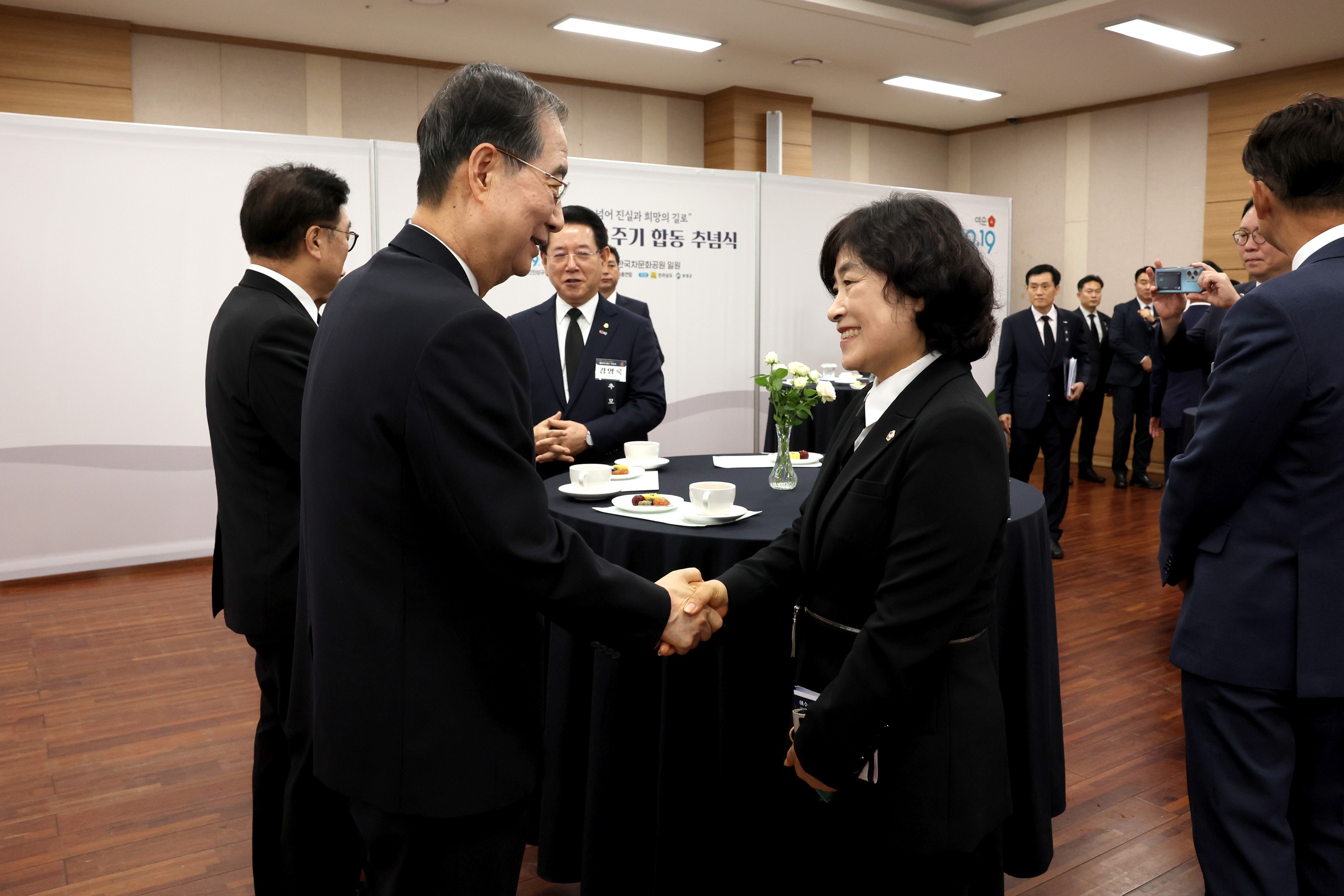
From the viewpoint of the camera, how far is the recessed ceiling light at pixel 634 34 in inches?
291

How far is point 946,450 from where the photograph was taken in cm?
140

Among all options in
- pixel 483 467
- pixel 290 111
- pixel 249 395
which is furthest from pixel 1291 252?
pixel 290 111

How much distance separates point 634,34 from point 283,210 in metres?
6.16

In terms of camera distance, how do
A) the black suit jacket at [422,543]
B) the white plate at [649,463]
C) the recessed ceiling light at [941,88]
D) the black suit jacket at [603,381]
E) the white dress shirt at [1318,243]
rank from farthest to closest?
the recessed ceiling light at [941,88] → the black suit jacket at [603,381] → the white plate at [649,463] → the white dress shirt at [1318,243] → the black suit jacket at [422,543]

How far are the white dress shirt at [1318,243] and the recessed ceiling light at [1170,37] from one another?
21.5 feet

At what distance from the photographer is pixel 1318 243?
177cm

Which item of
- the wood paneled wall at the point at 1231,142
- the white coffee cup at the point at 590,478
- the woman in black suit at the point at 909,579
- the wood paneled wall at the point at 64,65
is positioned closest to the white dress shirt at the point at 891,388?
the woman in black suit at the point at 909,579

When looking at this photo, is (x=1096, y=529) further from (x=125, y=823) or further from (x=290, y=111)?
(x=290, y=111)

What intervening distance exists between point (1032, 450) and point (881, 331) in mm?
5055

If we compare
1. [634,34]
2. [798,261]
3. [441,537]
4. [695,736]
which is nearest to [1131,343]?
[798,261]

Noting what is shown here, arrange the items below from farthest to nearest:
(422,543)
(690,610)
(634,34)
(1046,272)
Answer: (634,34)
(1046,272)
(690,610)
(422,543)

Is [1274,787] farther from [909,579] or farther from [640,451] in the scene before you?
[640,451]

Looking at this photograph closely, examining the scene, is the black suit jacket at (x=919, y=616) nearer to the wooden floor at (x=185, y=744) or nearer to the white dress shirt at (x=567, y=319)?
the wooden floor at (x=185, y=744)

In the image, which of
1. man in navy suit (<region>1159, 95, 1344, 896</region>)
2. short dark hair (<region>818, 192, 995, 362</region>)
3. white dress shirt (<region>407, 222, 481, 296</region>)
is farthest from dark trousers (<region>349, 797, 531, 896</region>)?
man in navy suit (<region>1159, 95, 1344, 896</region>)
